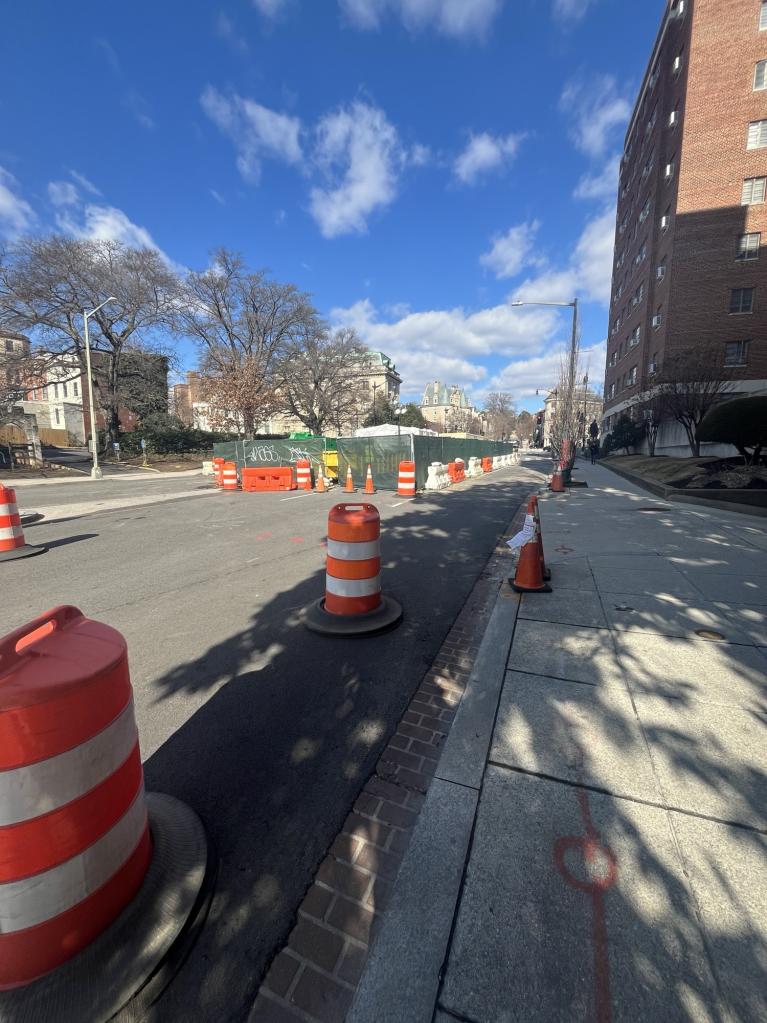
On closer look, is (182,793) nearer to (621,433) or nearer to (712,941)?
(712,941)

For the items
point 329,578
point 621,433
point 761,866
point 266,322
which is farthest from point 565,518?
point 266,322

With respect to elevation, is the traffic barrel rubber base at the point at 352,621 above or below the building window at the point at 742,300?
below

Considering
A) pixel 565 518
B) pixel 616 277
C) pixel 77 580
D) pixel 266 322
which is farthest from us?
pixel 616 277

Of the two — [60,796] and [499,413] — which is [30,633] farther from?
[499,413]

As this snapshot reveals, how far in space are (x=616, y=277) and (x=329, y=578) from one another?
202 feet

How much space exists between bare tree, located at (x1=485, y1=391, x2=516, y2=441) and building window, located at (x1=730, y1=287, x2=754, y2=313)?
7772 centimetres

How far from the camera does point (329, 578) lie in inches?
180

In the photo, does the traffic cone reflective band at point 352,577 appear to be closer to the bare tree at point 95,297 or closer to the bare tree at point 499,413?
the bare tree at point 95,297

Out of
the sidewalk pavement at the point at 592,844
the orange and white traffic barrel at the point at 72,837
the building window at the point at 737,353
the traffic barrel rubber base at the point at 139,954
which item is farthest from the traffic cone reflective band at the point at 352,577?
the building window at the point at 737,353

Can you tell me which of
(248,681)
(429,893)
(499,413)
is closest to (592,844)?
(429,893)

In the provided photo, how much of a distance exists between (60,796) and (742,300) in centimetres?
4014

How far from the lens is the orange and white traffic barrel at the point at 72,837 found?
4.60 feet

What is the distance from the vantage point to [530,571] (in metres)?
5.44

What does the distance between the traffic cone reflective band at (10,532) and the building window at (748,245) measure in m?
40.4
